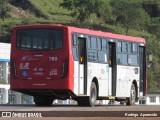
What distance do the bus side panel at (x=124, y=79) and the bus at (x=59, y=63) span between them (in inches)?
40.7

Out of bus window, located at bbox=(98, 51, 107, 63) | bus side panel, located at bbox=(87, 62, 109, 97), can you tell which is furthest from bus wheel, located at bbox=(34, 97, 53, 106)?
bus window, located at bbox=(98, 51, 107, 63)

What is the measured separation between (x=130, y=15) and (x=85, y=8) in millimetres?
8104

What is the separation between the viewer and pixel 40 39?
110 ft

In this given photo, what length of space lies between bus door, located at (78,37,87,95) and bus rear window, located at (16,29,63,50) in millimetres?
1266

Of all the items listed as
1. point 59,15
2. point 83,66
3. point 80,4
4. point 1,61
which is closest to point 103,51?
point 83,66

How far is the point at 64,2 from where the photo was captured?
488 feet

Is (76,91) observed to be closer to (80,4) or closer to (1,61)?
(1,61)

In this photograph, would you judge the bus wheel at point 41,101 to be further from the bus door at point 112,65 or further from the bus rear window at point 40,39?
the bus door at point 112,65

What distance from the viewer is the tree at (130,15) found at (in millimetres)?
145250

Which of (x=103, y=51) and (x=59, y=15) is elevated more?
(x=59, y=15)

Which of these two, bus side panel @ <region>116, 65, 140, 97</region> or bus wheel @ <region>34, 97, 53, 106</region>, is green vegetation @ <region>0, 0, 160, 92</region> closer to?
bus side panel @ <region>116, 65, 140, 97</region>

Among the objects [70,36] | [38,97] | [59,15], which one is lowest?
[38,97]

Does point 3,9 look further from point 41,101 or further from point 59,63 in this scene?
point 59,63

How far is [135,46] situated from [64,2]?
110 meters
